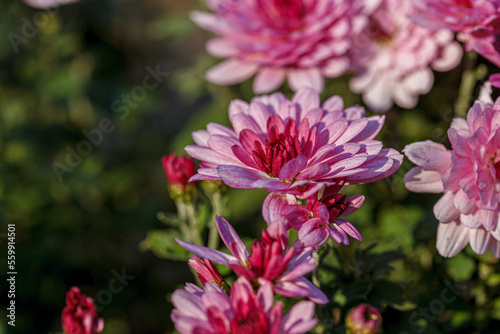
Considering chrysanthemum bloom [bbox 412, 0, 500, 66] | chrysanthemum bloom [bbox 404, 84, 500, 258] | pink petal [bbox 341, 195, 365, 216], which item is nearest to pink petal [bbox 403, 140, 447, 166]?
chrysanthemum bloom [bbox 404, 84, 500, 258]

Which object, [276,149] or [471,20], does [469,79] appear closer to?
[471,20]

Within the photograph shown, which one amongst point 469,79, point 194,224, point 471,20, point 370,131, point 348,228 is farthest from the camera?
point 469,79

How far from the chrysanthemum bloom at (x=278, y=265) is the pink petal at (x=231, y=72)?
0.61m

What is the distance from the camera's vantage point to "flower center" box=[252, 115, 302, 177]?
75cm

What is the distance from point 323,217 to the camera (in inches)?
27.4

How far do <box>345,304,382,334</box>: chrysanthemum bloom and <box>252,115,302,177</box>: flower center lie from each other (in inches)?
9.5

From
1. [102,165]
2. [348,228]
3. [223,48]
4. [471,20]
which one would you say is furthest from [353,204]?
[102,165]

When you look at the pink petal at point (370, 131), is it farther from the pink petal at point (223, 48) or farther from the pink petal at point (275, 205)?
the pink petal at point (223, 48)

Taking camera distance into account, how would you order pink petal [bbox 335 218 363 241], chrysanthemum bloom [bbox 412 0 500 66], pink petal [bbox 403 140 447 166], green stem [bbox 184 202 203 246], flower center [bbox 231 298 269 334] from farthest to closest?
1. green stem [bbox 184 202 203 246]
2. chrysanthemum bloom [bbox 412 0 500 66]
3. pink petal [bbox 403 140 447 166]
4. pink petal [bbox 335 218 363 241]
5. flower center [bbox 231 298 269 334]

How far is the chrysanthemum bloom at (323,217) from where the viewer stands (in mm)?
690

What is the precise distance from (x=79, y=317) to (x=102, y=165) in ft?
4.11

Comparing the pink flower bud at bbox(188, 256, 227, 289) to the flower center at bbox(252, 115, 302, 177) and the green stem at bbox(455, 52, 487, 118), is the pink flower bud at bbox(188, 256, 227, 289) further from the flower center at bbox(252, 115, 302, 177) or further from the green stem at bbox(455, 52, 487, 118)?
the green stem at bbox(455, 52, 487, 118)

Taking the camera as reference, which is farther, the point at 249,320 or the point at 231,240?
the point at 231,240

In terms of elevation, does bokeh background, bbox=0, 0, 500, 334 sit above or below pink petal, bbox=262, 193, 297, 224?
below
